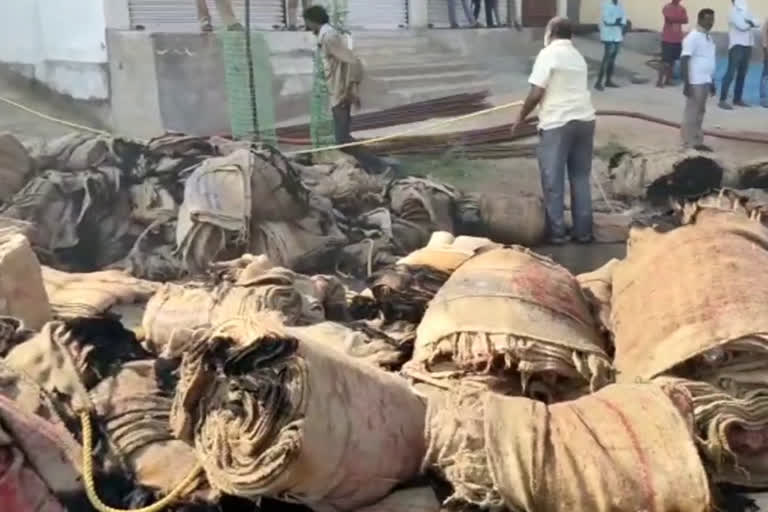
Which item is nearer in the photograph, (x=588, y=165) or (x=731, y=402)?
(x=731, y=402)

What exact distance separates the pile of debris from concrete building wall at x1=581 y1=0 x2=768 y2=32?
4650 millimetres

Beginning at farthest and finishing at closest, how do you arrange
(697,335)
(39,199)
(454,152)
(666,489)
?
1. (454,152)
2. (39,199)
3. (697,335)
4. (666,489)

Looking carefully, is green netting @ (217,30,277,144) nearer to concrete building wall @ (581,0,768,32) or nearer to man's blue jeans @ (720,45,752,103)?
concrete building wall @ (581,0,768,32)

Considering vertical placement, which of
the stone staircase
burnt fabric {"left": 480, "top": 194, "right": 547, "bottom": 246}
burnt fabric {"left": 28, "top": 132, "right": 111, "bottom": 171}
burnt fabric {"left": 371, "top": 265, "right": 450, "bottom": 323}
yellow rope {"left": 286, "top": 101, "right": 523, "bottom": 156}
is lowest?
burnt fabric {"left": 480, "top": 194, "right": 547, "bottom": 246}

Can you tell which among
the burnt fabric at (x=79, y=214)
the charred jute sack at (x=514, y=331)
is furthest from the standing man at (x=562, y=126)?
the charred jute sack at (x=514, y=331)

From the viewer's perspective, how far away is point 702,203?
3.00 m

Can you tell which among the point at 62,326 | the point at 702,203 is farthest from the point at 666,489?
the point at 62,326

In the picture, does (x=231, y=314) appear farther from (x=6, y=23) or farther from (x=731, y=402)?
(x=6, y=23)

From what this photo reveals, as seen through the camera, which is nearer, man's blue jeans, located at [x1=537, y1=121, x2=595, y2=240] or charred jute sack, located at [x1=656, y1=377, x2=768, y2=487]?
charred jute sack, located at [x1=656, y1=377, x2=768, y2=487]

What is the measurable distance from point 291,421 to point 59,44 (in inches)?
232

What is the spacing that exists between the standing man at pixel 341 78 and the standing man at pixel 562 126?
128 centimetres

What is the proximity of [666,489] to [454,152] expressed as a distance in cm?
611

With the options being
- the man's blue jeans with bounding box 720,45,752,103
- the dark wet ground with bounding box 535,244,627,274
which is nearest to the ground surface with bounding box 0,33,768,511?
the man's blue jeans with bounding box 720,45,752,103

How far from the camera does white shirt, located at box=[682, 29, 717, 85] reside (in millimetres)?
7551
